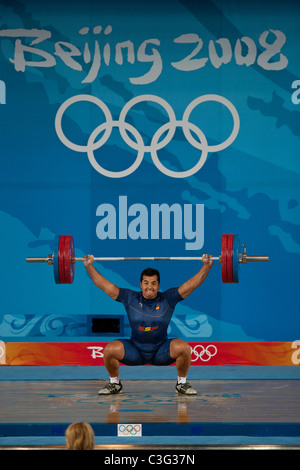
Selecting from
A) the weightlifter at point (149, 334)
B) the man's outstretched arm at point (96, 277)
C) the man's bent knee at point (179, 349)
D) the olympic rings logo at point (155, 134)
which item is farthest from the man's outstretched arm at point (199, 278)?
the olympic rings logo at point (155, 134)

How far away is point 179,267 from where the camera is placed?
639 centimetres

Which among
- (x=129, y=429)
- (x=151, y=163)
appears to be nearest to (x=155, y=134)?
(x=151, y=163)

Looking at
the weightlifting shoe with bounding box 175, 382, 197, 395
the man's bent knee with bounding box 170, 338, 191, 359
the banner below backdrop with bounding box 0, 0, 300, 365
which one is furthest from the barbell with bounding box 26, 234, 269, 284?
the banner below backdrop with bounding box 0, 0, 300, 365

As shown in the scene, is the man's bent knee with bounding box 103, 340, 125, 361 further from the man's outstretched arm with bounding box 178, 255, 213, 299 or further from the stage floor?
the man's outstretched arm with bounding box 178, 255, 213, 299

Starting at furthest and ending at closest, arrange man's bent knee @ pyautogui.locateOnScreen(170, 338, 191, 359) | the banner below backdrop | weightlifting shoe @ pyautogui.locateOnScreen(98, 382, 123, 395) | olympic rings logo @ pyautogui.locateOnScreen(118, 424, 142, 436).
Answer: the banner below backdrop
weightlifting shoe @ pyautogui.locateOnScreen(98, 382, 123, 395)
man's bent knee @ pyautogui.locateOnScreen(170, 338, 191, 359)
olympic rings logo @ pyautogui.locateOnScreen(118, 424, 142, 436)

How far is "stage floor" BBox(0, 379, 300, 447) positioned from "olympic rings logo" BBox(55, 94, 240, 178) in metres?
2.02

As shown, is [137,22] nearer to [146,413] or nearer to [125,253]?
[125,253]

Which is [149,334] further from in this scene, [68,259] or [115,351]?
[68,259]

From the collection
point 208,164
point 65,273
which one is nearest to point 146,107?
point 208,164

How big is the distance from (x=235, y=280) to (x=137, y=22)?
2.72 metres

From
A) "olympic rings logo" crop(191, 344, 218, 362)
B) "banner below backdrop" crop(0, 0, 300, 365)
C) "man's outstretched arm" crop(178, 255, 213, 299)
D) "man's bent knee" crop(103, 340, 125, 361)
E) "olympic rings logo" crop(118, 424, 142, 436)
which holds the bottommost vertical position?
"olympic rings logo" crop(118, 424, 142, 436)

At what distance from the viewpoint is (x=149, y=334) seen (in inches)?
195

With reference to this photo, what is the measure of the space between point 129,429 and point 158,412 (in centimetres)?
34

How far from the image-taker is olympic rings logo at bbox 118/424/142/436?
4062 millimetres
